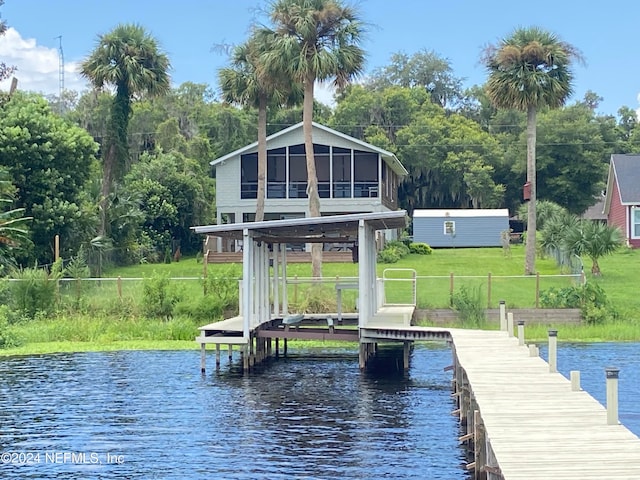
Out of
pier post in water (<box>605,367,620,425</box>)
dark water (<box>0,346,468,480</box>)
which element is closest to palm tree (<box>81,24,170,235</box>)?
dark water (<box>0,346,468,480</box>)

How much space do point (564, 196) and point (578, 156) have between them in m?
3.07

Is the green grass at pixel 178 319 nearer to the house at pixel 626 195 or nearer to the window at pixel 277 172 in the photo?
the house at pixel 626 195

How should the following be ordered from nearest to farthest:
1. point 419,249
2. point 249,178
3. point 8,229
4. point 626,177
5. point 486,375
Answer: point 486,375 → point 8,229 → point 419,249 → point 249,178 → point 626,177

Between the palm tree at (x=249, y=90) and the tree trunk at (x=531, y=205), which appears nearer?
the tree trunk at (x=531, y=205)

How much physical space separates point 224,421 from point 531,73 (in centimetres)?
2707

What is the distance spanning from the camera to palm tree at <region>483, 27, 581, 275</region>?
1574 inches

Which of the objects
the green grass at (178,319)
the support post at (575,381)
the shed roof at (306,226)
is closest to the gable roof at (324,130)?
the green grass at (178,319)

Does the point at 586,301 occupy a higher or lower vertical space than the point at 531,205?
lower

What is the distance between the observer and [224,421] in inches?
687

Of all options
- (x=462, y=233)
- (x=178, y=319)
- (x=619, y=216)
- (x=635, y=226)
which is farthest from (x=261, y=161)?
(x=619, y=216)

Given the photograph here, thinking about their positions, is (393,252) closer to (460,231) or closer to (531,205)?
(531,205)

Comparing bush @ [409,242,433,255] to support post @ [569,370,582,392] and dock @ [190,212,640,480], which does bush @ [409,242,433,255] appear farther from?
support post @ [569,370,582,392]

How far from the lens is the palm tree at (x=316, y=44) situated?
3828cm

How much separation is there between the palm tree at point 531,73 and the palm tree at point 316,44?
6184 mm
